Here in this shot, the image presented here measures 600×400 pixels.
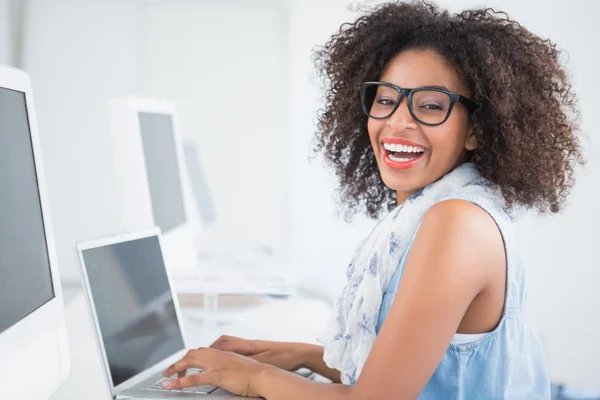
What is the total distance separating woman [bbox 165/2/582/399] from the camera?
995 mm

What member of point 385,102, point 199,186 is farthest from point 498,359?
point 199,186

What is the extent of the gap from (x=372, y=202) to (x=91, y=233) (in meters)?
2.06

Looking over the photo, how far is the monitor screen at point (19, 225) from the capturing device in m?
0.88

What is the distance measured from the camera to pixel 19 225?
0.94 meters

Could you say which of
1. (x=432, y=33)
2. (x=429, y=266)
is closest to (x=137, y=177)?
(x=432, y=33)

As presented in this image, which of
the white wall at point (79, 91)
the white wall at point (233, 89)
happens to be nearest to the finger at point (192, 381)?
the white wall at point (233, 89)

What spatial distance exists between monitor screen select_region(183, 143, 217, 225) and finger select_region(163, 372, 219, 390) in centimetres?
162

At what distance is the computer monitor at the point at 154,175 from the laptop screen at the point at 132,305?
0.41ft

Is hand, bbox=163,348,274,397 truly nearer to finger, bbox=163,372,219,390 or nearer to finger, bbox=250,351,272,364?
finger, bbox=163,372,219,390

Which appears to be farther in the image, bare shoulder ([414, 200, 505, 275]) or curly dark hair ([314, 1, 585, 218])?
curly dark hair ([314, 1, 585, 218])

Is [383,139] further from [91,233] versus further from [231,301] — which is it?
[91,233]

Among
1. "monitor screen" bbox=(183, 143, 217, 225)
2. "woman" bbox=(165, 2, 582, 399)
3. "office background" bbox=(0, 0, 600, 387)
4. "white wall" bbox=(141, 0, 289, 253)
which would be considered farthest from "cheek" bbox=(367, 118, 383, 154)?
"white wall" bbox=(141, 0, 289, 253)

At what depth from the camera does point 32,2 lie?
10.8ft

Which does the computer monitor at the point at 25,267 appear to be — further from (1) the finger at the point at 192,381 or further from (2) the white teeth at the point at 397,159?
(2) the white teeth at the point at 397,159
